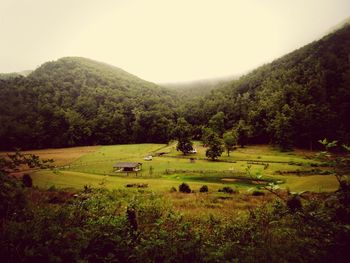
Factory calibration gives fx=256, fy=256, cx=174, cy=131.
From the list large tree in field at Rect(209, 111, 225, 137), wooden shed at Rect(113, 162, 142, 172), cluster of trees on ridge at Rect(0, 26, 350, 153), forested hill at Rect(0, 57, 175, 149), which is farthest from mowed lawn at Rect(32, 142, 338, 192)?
large tree in field at Rect(209, 111, 225, 137)

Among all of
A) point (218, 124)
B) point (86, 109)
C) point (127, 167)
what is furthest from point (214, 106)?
point (127, 167)

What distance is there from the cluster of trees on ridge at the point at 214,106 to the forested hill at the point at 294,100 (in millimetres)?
294

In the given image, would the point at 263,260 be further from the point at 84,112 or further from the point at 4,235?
the point at 84,112

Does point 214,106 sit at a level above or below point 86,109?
above

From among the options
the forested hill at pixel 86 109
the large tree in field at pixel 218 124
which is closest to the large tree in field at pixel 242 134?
the large tree in field at pixel 218 124

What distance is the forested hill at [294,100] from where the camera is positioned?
279 ft

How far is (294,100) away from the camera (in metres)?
103

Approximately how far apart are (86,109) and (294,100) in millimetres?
90488

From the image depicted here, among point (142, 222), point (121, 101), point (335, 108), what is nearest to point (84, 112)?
point (121, 101)

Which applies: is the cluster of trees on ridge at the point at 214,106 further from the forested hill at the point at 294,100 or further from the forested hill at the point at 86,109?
the forested hill at the point at 294,100

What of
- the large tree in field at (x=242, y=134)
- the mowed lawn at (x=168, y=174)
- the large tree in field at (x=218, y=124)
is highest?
the large tree in field at (x=218, y=124)

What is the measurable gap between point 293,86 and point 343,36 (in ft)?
122

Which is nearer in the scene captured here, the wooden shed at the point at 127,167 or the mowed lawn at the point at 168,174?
the mowed lawn at the point at 168,174

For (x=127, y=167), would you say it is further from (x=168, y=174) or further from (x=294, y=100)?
(x=294, y=100)
